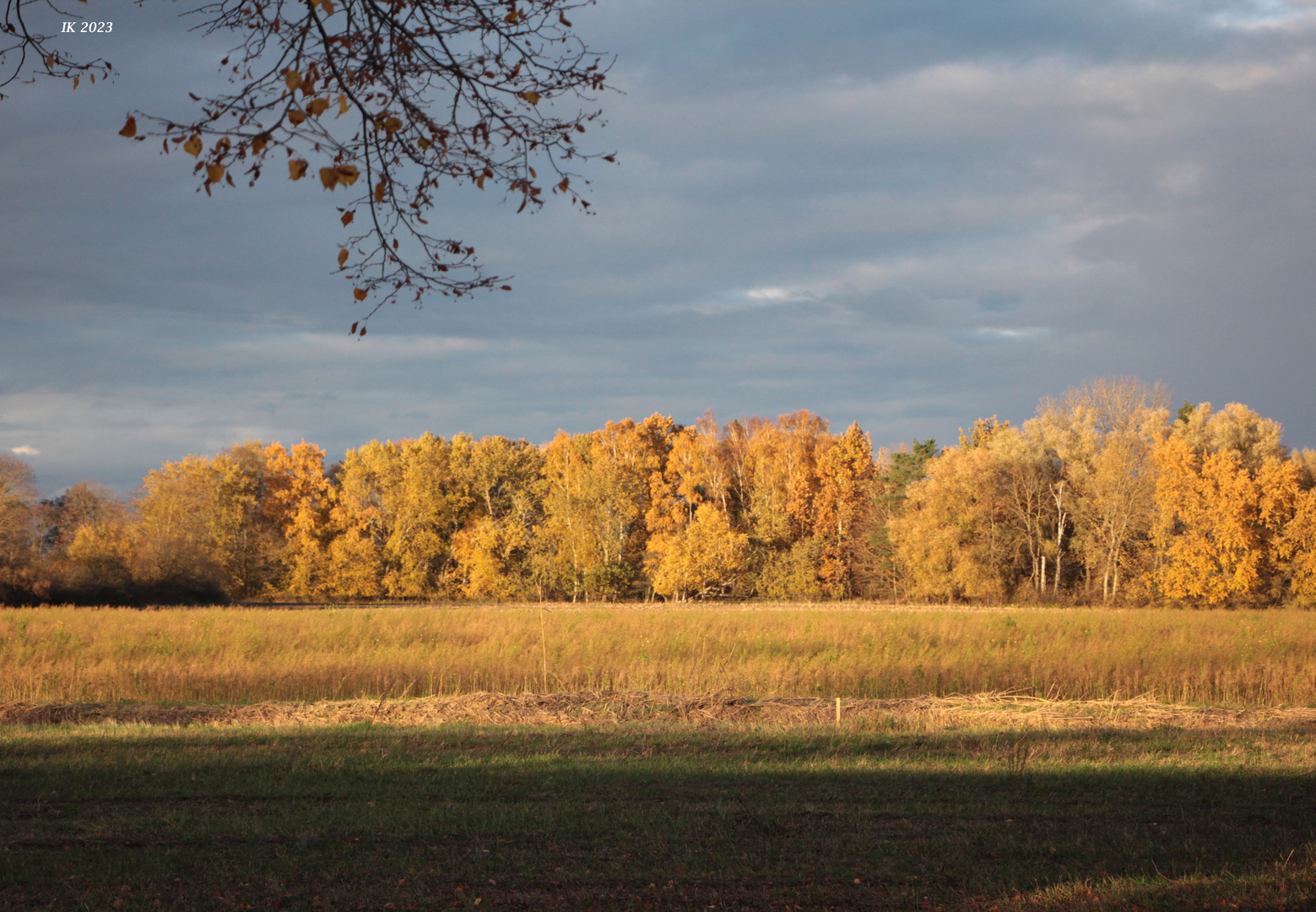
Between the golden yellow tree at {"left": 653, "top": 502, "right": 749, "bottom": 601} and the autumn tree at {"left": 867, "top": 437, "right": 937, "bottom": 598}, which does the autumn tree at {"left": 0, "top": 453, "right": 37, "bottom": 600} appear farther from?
the autumn tree at {"left": 867, "top": 437, "right": 937, "bottom": 598}

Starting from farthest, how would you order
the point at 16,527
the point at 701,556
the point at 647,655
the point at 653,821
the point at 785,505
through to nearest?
1. the point at 785,505
2. the point at 701,556
3. the point at 16,527
4. the point at 647,655
5. the point at 653,821

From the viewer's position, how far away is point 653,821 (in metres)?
7.05

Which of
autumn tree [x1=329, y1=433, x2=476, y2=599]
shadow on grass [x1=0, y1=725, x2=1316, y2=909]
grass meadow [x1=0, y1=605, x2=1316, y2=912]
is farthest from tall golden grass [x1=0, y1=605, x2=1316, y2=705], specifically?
autumn tree [x1=329, y1=433, x2=476, y2=599]

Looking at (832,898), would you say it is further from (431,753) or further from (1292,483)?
(1292,483)

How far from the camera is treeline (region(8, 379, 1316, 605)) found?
42.1 metres

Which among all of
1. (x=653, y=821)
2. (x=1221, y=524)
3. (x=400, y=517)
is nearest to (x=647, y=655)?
(x=653, y=821)

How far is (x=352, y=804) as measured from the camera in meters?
7.55

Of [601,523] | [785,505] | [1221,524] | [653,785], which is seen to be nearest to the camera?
[653,785]

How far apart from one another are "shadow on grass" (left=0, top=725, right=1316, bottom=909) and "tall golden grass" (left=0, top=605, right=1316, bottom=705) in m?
6.23

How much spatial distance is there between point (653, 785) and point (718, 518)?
1677 inches

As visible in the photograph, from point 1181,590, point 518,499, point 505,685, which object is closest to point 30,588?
point 518,499

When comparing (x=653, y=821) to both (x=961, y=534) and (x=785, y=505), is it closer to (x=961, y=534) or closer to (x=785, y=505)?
(x=961, y=534)

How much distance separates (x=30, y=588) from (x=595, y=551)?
25.9 meters

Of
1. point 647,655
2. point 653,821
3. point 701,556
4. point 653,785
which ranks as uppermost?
point 701,556
